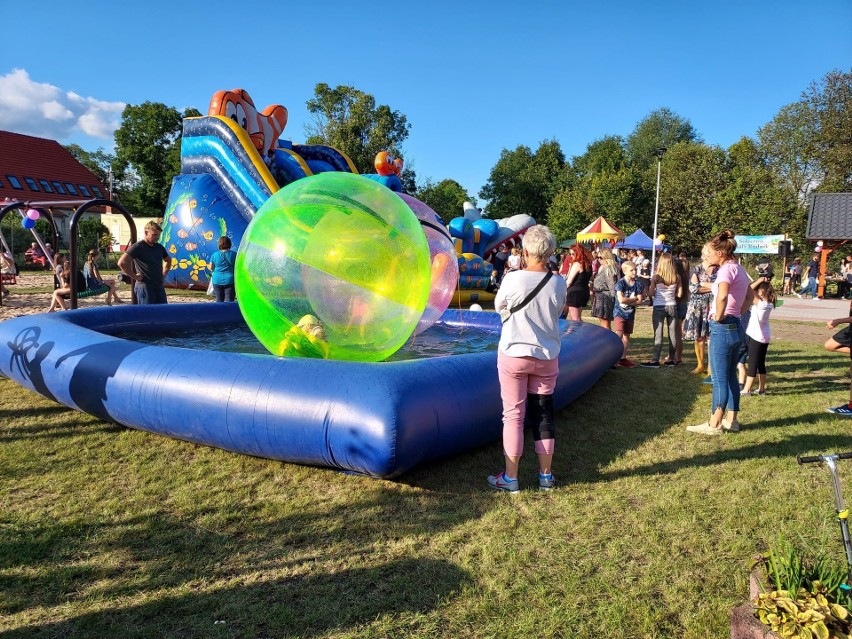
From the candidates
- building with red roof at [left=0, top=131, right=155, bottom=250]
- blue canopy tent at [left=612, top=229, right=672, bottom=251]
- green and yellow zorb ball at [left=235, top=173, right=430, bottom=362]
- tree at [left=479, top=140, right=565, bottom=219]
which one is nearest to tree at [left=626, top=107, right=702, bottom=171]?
tree at [left=479, top=140, right=565, bottom=219]

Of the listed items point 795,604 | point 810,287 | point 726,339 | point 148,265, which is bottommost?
point 810,287

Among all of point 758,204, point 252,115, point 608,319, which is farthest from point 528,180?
point 608,319

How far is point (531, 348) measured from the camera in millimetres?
3613

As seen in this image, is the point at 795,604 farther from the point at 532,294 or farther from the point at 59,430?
the point at 59,430

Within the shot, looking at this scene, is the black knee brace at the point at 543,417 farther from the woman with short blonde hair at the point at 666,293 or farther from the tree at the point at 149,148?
the tree at the point at 149,148

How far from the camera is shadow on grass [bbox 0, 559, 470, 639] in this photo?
233cm

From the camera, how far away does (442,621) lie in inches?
96.0

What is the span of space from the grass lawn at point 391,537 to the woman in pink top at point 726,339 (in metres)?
0.20

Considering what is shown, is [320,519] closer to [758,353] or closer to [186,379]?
[186,379]

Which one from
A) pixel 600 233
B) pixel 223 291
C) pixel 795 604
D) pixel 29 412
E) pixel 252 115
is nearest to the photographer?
pixel 795 604

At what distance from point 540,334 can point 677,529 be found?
4.41ft

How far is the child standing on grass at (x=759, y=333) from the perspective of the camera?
253 inches

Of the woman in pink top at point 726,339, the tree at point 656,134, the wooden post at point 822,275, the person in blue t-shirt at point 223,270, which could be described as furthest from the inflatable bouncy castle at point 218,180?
the tree at point 656,134

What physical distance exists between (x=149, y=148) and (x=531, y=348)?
5177cm
